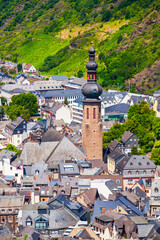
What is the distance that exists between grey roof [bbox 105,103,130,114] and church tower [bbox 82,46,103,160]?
36720mm

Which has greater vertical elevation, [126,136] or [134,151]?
[126,136]

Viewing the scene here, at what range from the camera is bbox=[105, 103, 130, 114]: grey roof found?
13938 centimetres

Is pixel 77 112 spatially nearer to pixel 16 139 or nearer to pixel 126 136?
pixel 16 139

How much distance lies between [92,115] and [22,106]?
2210 inches

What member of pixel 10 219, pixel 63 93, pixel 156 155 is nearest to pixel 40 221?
pixel 10 219

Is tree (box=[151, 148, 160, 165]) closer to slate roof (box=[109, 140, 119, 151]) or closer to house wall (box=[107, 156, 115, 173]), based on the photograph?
slate roof (box=[109, 140, 119, 151])

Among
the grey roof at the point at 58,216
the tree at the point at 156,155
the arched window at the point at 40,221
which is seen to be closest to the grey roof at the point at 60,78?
the tree at the point at 156,155

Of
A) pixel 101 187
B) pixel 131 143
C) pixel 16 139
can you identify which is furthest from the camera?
pixel 16 139

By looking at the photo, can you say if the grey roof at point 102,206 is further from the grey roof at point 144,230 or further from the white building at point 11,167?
the white building at point 11,167

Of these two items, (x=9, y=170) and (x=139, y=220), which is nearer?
(x=139, y=220)

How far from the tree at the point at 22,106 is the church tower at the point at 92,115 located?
48486mm

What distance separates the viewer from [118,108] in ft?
462

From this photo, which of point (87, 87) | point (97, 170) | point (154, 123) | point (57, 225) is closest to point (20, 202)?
point (57, 225)

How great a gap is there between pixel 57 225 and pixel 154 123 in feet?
160
